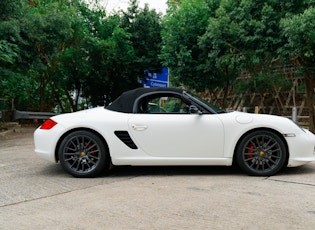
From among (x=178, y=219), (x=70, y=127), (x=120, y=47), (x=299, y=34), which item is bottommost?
(x=178, y=219)

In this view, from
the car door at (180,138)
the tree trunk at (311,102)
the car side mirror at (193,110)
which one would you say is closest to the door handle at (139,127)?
the car door at (180,138)

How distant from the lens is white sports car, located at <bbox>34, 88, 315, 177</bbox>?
4.51m

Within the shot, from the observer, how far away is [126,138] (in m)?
4.54

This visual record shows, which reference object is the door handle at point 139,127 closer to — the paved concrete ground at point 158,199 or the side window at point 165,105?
the side window at point 165,105

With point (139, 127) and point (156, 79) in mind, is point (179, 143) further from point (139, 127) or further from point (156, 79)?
point (156, 79)

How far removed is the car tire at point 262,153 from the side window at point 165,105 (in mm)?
986

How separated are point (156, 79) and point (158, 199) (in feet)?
40.3

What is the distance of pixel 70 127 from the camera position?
4.55 metres

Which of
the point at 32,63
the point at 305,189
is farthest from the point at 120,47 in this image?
the point at 305,189

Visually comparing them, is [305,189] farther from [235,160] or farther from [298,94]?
[298,94]

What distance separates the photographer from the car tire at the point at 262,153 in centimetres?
451

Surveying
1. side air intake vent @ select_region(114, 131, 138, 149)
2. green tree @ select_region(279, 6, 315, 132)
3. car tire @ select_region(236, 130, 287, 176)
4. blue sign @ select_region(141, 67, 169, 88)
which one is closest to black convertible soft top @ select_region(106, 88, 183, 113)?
side air intake vent @ select_region(114, 131, 138, 149)

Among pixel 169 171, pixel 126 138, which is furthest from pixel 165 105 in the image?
pixel 169 171

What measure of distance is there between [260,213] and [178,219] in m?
0.79
